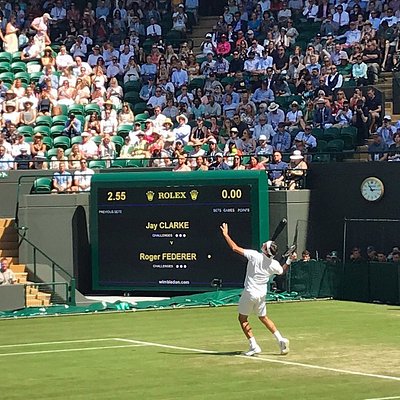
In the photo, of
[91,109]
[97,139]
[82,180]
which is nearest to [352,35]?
[91,109]

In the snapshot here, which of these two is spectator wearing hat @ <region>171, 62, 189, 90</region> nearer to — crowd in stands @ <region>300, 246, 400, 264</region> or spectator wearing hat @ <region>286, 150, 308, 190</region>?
spectator wearing hat @ <region>286, 150, 308, 190</region>

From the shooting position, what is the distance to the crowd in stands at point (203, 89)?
3080 centimetres

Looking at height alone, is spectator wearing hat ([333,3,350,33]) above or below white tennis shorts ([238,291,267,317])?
above

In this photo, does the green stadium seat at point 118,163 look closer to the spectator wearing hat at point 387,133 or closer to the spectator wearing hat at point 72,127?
the spectator wearing hat at point 72,127

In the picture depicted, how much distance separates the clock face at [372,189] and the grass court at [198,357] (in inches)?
148

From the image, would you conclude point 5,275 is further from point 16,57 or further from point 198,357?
point 198,357

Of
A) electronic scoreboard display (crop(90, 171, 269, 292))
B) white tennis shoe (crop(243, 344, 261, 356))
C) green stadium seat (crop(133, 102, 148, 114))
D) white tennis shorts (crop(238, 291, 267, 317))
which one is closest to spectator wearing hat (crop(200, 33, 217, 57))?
green stadium seat (crop(133, 102, 148, 114))

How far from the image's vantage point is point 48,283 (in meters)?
28.8

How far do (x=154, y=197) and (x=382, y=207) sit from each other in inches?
222

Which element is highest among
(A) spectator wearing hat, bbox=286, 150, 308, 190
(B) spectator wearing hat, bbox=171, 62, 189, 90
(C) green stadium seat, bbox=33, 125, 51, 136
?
(B) spectator wearing hat, bbox=171, 62, 189, 90

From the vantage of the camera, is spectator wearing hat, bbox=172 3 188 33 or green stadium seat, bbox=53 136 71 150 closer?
green stadium seat, bbox=53 136 71 150

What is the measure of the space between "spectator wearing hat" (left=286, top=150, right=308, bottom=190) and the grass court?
182 inches

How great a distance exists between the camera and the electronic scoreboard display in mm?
28719

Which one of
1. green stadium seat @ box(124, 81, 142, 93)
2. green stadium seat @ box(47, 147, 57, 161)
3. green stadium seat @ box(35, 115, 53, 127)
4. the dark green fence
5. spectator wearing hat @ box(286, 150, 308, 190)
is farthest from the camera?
green stadium seat @ box(124, 81, 142, 93)
